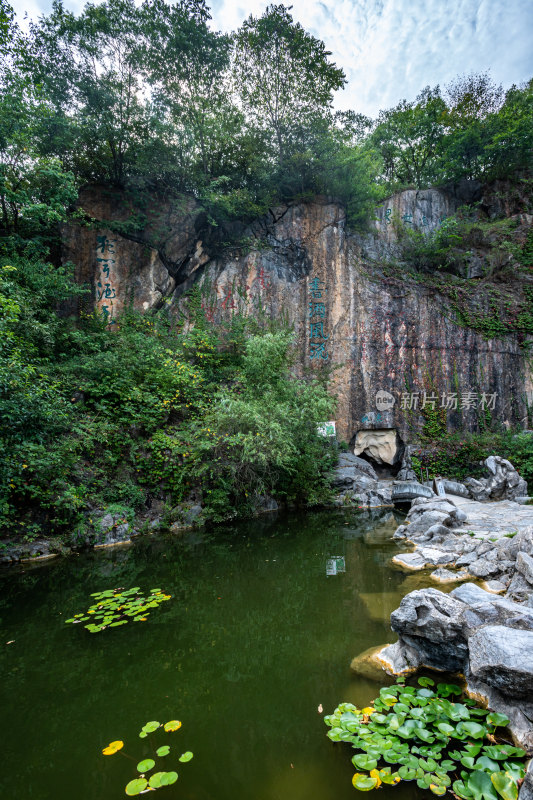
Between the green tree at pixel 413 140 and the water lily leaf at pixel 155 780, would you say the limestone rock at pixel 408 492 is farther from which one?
the green tree at pixel 413 140

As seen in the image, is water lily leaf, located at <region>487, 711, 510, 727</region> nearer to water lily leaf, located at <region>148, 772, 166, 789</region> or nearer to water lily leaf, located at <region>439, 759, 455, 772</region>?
water lily leaf, located at <region>439, 759, 455, 772</region>

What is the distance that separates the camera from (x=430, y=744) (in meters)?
1.90

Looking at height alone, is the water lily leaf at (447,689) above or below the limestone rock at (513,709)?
below

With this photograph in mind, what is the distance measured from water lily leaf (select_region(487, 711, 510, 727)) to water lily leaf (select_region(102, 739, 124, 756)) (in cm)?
196

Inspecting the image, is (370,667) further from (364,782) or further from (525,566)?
(525,566)

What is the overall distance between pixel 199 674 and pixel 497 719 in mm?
1872

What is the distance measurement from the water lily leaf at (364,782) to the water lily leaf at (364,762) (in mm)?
32

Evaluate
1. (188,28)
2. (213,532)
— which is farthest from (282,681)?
(188,28)

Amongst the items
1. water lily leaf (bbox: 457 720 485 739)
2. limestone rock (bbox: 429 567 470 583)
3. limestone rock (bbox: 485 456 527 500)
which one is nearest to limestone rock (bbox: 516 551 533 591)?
limestone rock (bbox: 429 567 470 583)

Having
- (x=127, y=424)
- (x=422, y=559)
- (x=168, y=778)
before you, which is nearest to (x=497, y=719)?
(x=168, y=778)

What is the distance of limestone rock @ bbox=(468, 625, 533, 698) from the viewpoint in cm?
192

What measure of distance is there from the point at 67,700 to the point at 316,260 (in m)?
12.8

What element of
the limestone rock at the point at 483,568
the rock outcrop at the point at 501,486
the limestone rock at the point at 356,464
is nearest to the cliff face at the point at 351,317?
the limestone rock at the point at 356,464

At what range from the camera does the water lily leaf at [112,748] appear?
1.95 metres
